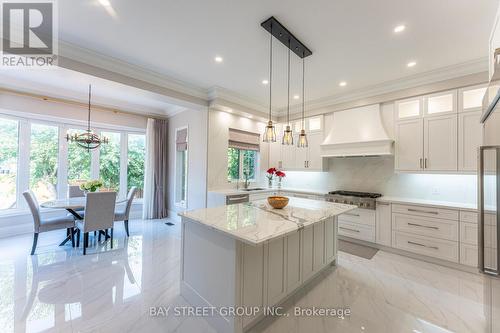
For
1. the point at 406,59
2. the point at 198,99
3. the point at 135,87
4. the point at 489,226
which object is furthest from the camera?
the point at 198,99

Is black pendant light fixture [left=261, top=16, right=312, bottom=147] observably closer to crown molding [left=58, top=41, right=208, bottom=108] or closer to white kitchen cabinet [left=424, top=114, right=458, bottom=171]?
crown molding [left=58, top=41, right=208, bottom=108]

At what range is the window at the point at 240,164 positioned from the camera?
4879 millimetres

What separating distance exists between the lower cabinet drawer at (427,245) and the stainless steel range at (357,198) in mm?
592

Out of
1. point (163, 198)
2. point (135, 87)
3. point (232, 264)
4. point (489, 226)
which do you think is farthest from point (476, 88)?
point (163, 198)

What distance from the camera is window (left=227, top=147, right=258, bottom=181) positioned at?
4879 mm

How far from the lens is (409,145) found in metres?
3.44

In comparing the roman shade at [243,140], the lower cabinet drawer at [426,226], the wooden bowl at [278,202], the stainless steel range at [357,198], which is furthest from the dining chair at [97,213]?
the lower cabinet drawer at [426,226]

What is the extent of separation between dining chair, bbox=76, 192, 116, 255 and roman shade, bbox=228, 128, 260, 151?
101 inches

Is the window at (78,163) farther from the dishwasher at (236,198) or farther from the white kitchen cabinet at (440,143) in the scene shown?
the white kitchen cabinet at (440,143)

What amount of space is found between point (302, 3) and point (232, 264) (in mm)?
2443

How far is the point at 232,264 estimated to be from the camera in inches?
64.9

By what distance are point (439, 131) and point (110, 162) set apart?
274 inches

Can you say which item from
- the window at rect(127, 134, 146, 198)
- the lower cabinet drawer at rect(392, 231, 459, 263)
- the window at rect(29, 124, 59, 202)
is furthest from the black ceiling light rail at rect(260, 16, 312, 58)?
the window at rect(29, 124, 59, 202)

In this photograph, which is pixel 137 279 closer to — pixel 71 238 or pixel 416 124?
pixel 71 238
